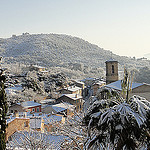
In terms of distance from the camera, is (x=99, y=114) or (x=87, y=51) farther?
(x=87, y=51)

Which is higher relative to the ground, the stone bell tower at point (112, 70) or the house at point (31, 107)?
the stone bell tower at point (112, 70)

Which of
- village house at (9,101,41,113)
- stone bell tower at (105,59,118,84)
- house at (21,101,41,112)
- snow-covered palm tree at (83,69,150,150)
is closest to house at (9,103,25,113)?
village house at (9,101,41,113)

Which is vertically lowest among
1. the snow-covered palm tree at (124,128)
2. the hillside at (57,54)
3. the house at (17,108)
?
the house at (17,108)

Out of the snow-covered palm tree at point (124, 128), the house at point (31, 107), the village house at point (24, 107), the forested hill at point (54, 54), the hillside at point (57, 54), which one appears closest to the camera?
the snow-covered palm tree at point (124, 128)

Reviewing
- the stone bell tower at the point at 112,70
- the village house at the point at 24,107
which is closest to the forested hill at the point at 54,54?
the village house at the point at 24,107

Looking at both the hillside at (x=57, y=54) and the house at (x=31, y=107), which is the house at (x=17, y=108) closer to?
the house at (x=31, y=107)

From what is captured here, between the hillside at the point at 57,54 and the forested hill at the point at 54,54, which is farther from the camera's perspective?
the forested hill at the point at 54,54

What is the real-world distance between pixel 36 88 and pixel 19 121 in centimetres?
2575

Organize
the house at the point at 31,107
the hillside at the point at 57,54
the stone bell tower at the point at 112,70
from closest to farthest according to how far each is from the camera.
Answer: the stone bell tower at the point at 112,70 < the house at the point at 31,107 < the hillside at the point at 57,54

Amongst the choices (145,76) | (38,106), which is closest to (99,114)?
(38,106)

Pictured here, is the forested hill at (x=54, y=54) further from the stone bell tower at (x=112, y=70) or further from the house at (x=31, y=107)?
the stone bell tower at (x=112, y=70)

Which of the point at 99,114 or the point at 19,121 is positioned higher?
the point at 99,114

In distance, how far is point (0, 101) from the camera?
9820mm

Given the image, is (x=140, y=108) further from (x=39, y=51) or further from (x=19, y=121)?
(x=39, y=51)
